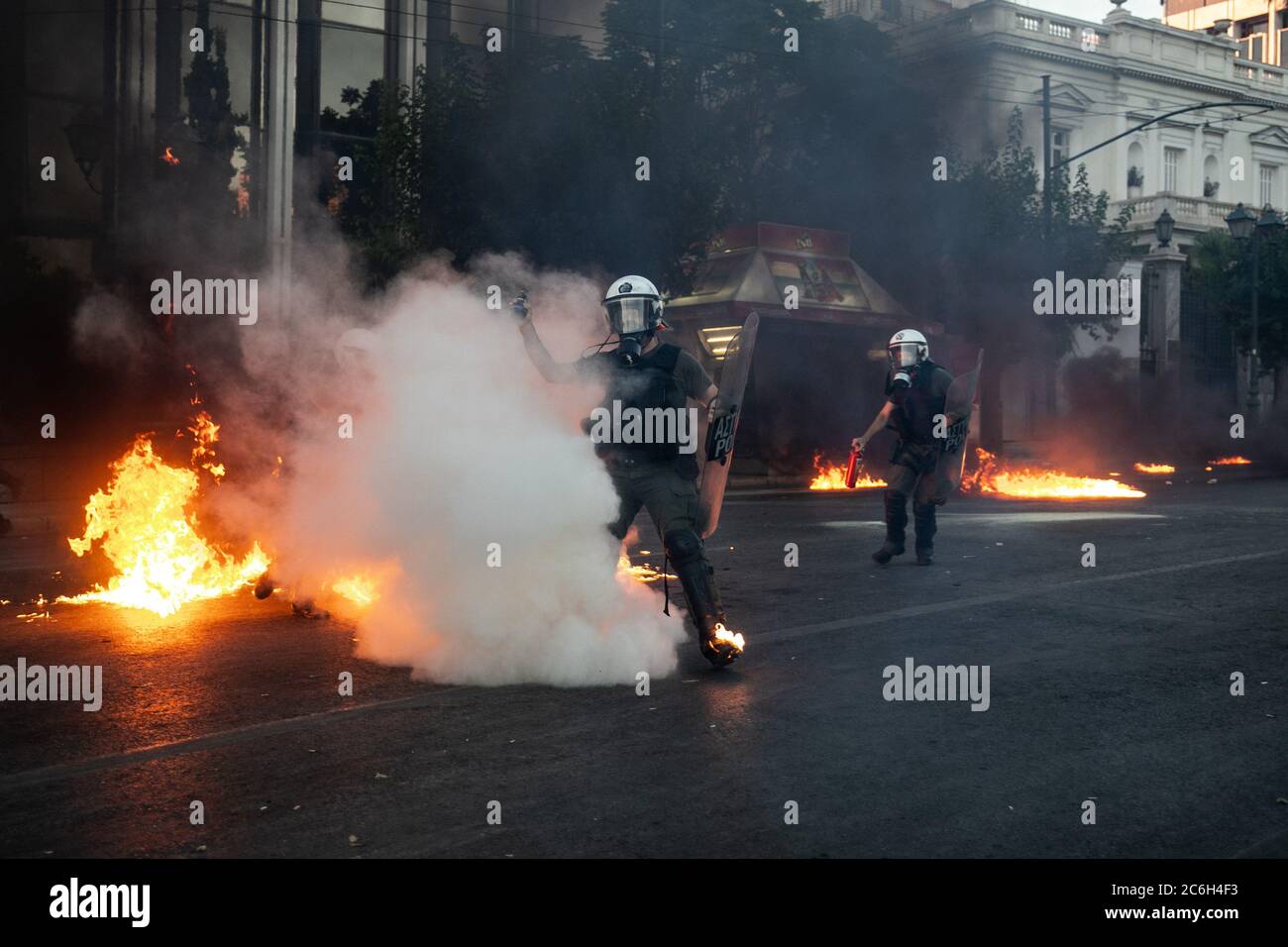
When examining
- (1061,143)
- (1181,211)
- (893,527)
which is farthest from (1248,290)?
(893,527)

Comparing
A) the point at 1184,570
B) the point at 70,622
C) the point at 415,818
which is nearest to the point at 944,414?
the point at 1184,570

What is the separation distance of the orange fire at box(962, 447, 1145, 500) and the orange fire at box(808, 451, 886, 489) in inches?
75.2

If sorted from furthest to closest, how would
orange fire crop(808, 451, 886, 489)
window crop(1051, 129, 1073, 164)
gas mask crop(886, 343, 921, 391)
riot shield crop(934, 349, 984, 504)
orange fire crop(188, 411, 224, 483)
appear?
1. window crop(1051, 129, 1073, 164)
2. orange fire crop(808, 451, 886, 489)
3. gas mask crop(886, 343, 921, 391)
4. riot shield crop(934, 349, 984, 504)
5. orange fire crop(188, 411, 224, 483)

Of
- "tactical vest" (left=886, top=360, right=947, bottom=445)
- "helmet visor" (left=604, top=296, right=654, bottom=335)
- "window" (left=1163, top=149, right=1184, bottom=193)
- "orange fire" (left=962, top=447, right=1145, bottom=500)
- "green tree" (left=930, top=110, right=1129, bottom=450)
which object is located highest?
"window" (left=1163, top=149, right=1184, bottom=193)

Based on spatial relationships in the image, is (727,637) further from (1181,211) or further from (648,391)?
(1181,211)

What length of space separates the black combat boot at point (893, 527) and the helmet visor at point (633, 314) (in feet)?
15.5

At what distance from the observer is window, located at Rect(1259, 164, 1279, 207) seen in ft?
148

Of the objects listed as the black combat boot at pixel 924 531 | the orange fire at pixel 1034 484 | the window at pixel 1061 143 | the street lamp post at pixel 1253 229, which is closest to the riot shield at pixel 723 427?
the black combat boot at pixel 924 531

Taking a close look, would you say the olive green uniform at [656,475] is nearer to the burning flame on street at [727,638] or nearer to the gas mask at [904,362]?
the burning flame on street at [727,638]

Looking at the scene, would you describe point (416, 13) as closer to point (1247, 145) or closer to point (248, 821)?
point (248, 821)

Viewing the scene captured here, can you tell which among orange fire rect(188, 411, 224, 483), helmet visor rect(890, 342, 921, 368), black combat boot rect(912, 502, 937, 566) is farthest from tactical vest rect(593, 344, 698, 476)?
helmet visor rect(890, 342, 921, 368)

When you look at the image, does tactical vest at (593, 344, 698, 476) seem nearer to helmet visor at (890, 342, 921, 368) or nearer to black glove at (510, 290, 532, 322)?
black glove at (510, 290, 532, 322)

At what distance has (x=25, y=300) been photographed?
15062 mm
